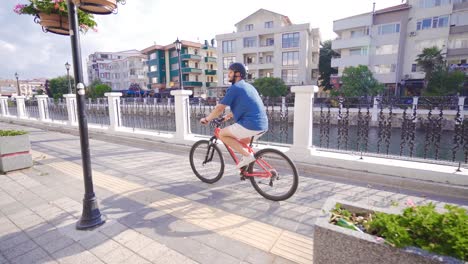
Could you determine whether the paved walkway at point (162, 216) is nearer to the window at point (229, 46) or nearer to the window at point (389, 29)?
the window at point (389, 29)

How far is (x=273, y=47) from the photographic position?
3428 cm

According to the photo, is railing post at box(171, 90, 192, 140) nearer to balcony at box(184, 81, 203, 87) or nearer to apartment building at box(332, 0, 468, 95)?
apartment building at box(332, 0, 468, 95)

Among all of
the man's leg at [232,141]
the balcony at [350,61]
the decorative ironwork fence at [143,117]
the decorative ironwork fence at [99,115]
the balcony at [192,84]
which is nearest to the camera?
the man's leg at [232,141]

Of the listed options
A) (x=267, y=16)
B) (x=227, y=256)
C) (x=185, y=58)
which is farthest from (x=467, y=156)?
(x=185, y=58)

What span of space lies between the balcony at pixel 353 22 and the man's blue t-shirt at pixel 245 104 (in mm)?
32363

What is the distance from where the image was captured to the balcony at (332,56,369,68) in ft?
95.9

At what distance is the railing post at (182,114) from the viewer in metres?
6.44

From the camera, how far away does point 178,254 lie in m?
2.31

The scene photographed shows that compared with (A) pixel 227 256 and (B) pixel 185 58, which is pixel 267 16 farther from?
(A) pixel 227 256

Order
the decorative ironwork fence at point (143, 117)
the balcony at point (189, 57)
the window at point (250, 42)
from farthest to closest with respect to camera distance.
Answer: the balcony at point (189, 57) < the window at point (250, 42) < the decorative ironwork fence at point (143, 117)

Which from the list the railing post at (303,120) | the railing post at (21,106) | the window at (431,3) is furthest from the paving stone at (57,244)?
the window at (431,3)

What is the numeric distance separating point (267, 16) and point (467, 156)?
35296 mm

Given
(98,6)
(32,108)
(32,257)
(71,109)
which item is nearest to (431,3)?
(71,109)

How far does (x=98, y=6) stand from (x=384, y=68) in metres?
33.4
